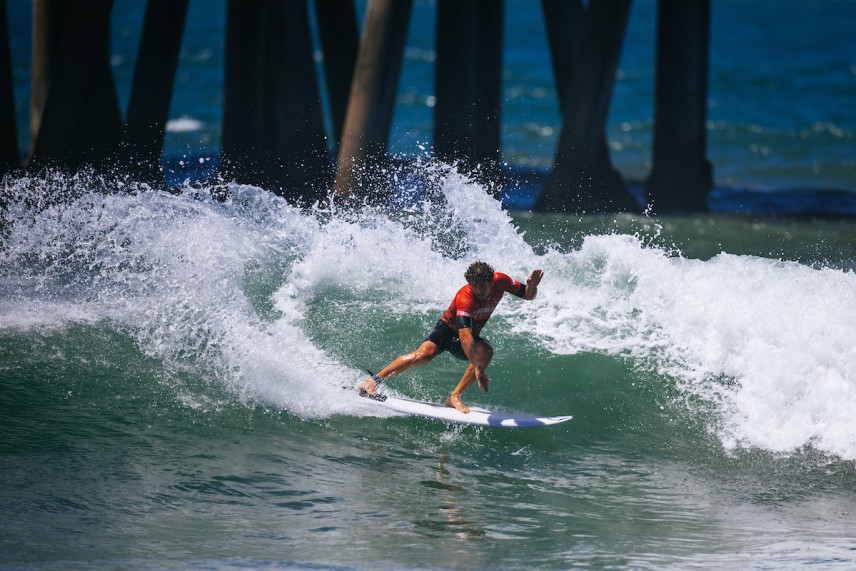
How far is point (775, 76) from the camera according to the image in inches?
1308

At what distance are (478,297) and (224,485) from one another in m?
2.15

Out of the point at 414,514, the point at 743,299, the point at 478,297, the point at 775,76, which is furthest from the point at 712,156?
the point at 414,514

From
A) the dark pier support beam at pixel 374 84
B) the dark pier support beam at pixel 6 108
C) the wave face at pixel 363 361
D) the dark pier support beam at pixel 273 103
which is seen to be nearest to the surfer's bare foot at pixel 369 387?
the wave face at pixel 363 361

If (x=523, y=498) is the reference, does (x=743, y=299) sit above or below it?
above

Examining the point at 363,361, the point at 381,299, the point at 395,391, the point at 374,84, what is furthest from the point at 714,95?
the point at 395,391

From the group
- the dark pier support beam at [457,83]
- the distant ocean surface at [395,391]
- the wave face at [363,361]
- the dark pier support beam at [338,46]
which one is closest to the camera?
the distant ocean surface at [395,391]

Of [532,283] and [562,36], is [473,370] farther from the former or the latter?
[562,36]

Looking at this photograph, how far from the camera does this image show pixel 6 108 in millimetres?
13891

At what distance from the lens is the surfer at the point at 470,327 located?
7422mm

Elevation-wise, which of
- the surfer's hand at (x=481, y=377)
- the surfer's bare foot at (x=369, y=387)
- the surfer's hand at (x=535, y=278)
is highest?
the surfer's hand at (x=535, y=278)

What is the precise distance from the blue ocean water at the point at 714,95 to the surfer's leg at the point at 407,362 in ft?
26.3

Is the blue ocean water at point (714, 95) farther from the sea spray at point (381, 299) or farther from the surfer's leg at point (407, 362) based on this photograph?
the surfer's leg at point (407, 362)

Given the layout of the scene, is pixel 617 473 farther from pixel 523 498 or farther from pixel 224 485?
pixel 224 485

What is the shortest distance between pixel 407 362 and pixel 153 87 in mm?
7520
